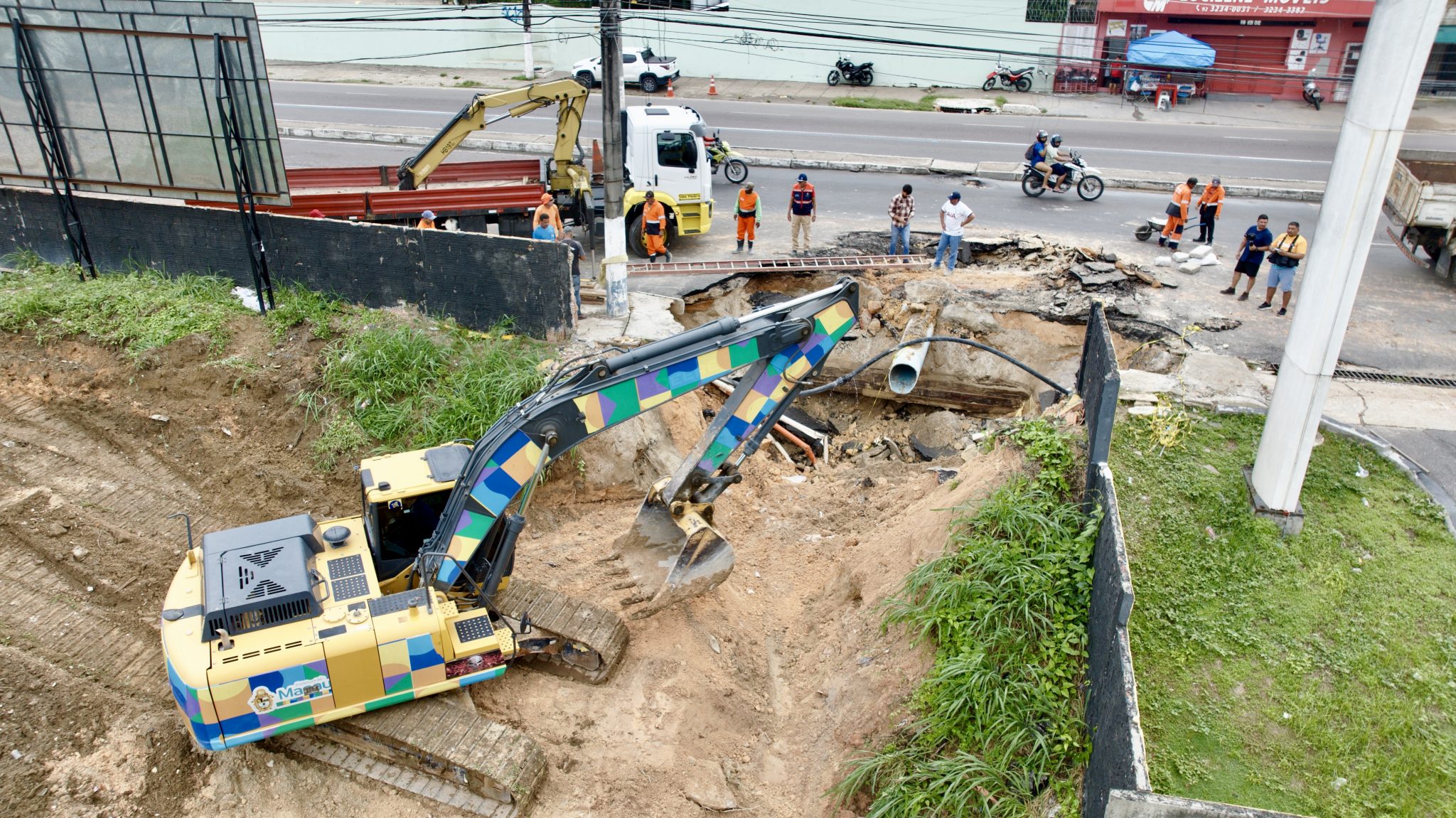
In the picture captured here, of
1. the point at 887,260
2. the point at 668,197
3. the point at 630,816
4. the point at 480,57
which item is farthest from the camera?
the point at 480,57

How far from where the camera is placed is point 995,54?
31.3m

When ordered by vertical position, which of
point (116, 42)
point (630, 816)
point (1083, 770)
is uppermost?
point (116, 42)

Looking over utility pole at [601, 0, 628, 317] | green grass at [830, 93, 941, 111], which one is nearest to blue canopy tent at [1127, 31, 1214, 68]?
green grass at [830, 93, 941, 111]

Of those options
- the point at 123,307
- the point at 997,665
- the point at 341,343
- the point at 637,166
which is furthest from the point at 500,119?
the point at 997,665

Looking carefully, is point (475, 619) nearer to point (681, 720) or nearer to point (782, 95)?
point (681, 720)

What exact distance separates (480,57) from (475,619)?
2924 centimetres

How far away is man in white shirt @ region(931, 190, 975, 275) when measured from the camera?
15.4 metres

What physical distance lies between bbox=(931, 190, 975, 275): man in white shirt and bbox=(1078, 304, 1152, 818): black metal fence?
6.72 metres

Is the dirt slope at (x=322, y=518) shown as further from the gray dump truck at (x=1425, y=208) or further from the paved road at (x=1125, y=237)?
the gray dump truck at (x=1425, y=208)

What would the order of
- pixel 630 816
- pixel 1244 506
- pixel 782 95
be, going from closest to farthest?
pixel 630 816 → pixel 1244 506 → pixel 782 95

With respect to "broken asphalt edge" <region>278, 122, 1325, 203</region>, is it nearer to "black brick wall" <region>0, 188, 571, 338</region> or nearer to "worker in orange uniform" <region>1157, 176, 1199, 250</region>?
"worker in orange uniform" <region>1157, 176, 1199, 250</region>

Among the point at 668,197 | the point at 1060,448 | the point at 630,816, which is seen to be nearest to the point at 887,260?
the point at 668,197

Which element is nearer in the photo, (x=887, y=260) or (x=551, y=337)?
(x=551, y=337)

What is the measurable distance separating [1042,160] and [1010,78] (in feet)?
40.5
